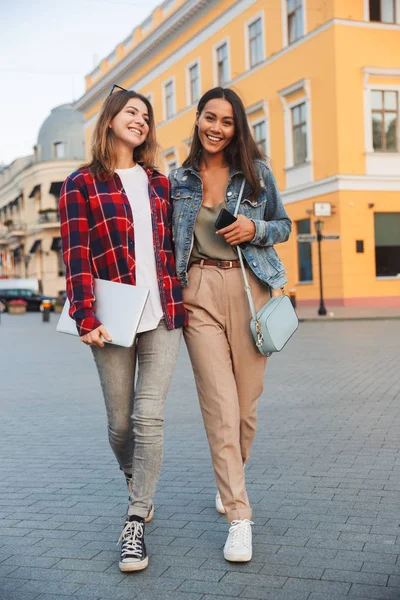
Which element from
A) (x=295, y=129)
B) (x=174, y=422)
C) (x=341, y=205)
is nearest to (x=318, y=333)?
(x=341, y=205)

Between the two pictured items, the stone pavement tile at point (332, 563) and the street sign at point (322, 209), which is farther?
the street sign at point (322, 209)

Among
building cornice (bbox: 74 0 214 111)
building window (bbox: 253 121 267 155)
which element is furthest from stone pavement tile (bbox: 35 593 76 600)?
building cornice (bbox: 74 0 214 111)

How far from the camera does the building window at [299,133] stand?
98.9 ft

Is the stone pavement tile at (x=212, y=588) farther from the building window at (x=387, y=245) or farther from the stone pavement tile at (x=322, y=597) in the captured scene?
the building window at (x=387, y=245)

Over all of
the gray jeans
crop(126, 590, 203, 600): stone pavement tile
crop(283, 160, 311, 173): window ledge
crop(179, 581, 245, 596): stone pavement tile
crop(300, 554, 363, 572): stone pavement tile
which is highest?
crop(283, 160, 311, 173): window ledge

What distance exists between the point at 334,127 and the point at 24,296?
2779 cm

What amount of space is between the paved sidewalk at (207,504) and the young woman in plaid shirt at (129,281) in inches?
14.9

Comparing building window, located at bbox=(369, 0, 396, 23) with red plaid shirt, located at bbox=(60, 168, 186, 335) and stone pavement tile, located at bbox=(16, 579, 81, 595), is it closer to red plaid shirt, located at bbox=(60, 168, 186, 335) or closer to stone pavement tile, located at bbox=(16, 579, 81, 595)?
red plaid shirt, located at bbox=(60, 168, 186, 335)

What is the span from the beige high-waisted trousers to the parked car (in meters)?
46.9

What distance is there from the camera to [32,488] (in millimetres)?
5230

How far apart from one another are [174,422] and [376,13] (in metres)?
24.4

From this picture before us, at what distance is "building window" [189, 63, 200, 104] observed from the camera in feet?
123

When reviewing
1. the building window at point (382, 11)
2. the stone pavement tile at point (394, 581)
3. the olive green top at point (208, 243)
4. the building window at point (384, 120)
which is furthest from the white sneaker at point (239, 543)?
the building window at point (382, 11)

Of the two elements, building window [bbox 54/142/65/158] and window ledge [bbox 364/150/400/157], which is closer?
window ledge [bbox 364/150/400/157]
